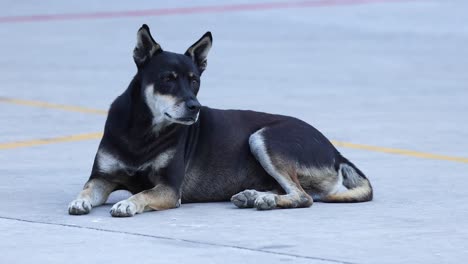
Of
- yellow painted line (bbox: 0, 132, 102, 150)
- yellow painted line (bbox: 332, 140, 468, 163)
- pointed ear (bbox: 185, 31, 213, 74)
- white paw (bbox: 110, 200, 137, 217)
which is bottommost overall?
yellow painted line (bbox: 0, 132, 102, 150)

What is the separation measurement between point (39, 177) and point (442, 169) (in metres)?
2.99

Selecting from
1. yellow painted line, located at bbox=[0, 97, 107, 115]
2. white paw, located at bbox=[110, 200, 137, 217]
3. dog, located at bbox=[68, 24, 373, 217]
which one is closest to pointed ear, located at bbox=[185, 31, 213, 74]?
dog, located at bbox=[68, 24, 373, 217]

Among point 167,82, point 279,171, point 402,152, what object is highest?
point 167,82

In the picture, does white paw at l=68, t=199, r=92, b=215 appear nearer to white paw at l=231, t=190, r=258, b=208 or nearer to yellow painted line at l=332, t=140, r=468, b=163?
white paw at l=231, t=190, r=258, b=208

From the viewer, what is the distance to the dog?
28.2 ft

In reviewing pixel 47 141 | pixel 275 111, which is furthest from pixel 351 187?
pixel 275 111

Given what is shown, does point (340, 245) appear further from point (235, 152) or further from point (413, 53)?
point (413, 53)

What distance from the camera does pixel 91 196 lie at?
8.64 metres

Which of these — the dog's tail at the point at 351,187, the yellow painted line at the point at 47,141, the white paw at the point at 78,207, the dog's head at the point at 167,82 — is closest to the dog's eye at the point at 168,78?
the dog's head at the point at 167,82

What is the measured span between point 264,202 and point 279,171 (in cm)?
40

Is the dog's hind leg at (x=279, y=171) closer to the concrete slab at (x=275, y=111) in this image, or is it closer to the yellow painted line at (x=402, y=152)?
the concrete slab at (x=275, y=111)

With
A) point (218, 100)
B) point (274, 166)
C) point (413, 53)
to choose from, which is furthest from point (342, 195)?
point (413, 53)

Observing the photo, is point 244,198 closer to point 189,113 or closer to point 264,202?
point 264,202

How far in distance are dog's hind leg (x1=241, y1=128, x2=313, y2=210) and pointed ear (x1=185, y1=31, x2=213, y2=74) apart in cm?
59
